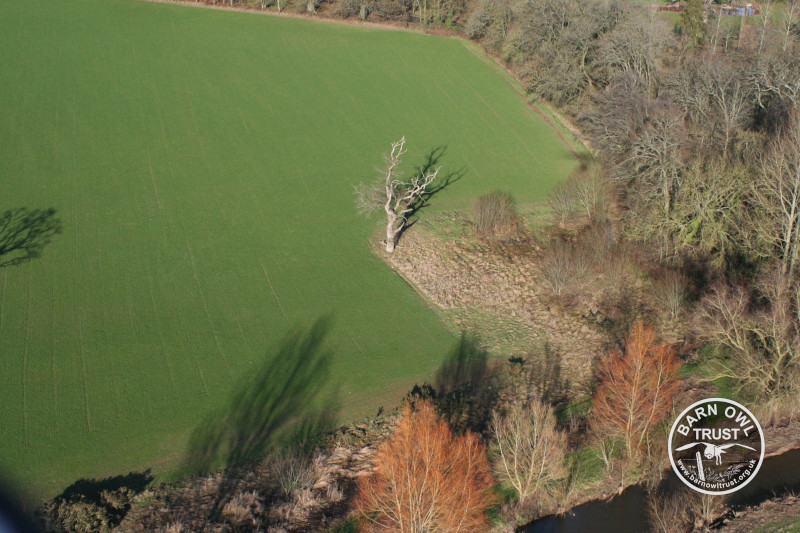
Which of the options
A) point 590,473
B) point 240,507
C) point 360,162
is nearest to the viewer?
point 240,507

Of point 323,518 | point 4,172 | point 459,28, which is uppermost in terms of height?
point 459,28

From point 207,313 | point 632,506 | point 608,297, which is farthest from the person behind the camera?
point 608,297

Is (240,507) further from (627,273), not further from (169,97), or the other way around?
(169,97)

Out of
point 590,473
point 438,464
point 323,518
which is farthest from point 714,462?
point 323,518

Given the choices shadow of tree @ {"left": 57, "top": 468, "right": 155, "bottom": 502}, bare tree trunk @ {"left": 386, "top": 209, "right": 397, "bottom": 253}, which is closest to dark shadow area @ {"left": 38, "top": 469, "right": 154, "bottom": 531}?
shadow of tree @ {"left": 57, "top": 468, "right": 155, "bottom": 502}

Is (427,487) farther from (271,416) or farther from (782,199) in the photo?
(782,199)

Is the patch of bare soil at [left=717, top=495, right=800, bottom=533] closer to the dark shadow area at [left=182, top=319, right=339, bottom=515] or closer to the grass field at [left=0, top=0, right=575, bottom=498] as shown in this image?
the grass field at [left=0, top=0, right=575, bottom=498]

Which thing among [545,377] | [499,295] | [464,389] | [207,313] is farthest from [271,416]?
[499,295]
